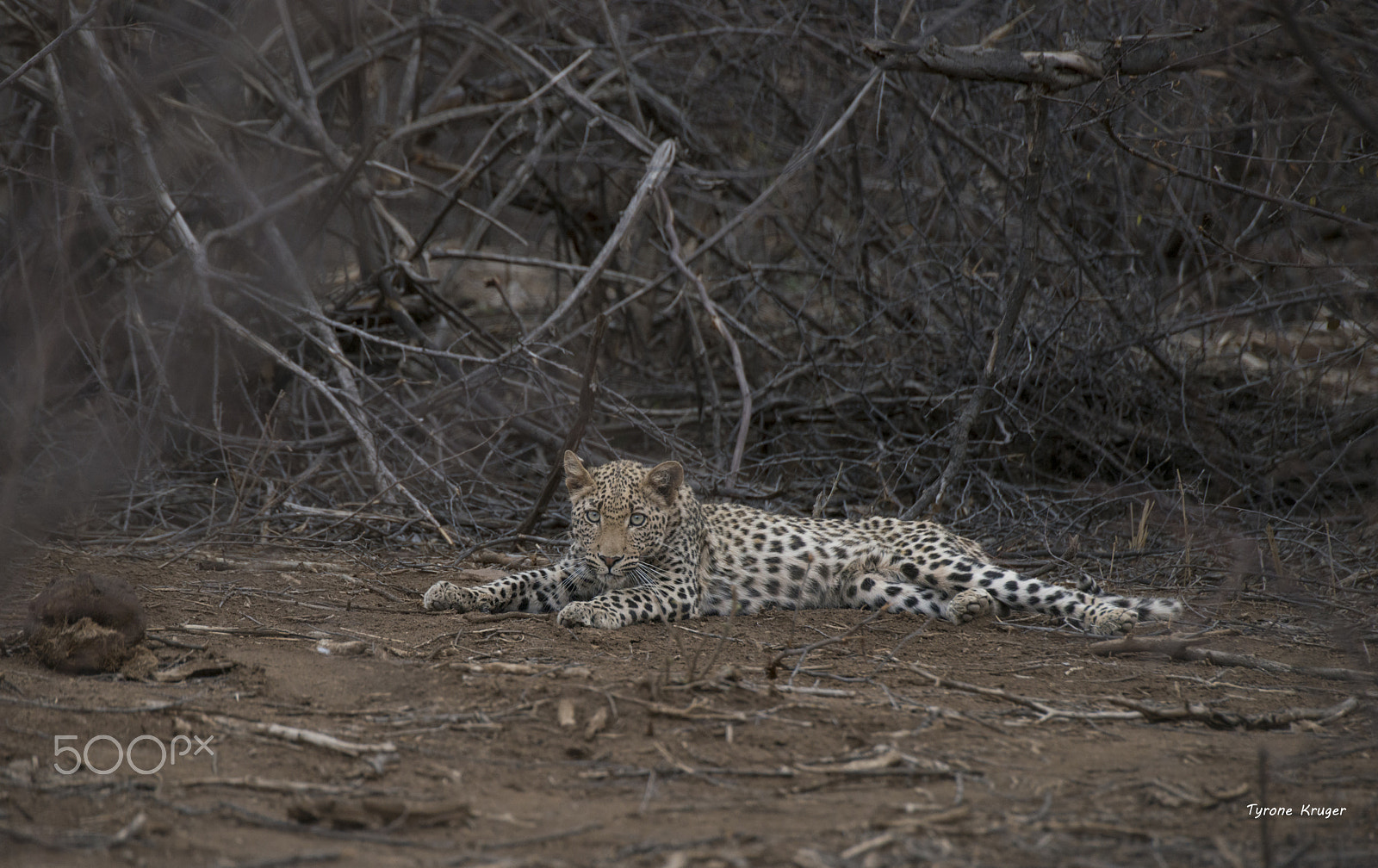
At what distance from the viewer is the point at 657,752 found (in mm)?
3617

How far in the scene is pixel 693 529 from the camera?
20.7 ft

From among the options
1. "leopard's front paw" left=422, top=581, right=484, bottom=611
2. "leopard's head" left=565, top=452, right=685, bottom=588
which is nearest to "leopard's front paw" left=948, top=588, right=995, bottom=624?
"leopard's head" left=565, top=452, right=685, bottom=588

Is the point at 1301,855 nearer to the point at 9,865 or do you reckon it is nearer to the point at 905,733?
the point at 905,733

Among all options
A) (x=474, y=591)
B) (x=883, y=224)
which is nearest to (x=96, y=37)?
(x=474, y=591)

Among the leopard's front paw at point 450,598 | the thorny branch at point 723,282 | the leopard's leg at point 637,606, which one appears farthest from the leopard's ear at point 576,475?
the leopard's front paw at point 450,598

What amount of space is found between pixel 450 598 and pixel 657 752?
2272 millimetres

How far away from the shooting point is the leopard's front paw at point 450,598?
18.4 ft

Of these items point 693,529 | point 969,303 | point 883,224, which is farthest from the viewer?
point 883,224

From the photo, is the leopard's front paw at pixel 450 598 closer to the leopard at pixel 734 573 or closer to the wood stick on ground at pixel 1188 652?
the leopard at pixel 734 573

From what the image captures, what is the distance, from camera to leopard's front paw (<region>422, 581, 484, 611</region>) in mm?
5605

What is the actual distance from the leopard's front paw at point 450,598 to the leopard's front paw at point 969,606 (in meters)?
2.35

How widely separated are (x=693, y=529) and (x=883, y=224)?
14.5ft

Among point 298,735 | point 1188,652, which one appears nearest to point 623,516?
point 298,735

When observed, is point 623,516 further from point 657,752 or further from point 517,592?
point 657,752
